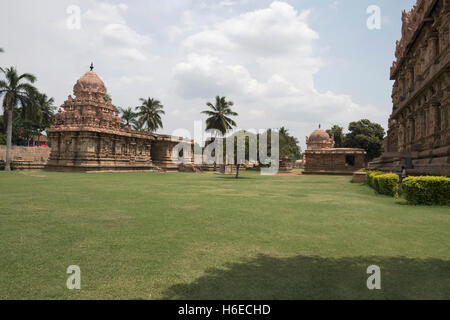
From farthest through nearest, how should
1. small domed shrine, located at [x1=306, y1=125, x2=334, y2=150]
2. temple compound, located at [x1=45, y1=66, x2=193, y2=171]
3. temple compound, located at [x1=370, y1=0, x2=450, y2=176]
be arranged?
small domed shrine, located at [x1=306, y1=125, x2=334, y2=150] → temple compound, located at [x1=45, y1=66, x2=193, y2=171] → temple compound, located at [x1=370, y1=0, x2=450, y2=176]

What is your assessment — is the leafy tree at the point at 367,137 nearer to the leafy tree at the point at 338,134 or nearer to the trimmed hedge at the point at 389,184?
the leafy tree at the point at 338,134

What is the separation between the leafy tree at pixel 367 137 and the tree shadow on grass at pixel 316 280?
5916 cm

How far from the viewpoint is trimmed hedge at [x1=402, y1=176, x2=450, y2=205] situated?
9.30 meters

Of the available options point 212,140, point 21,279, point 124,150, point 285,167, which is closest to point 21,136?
point 124,150

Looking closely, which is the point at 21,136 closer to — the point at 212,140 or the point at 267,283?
the point at 212,140

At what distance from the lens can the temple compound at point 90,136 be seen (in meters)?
30.5

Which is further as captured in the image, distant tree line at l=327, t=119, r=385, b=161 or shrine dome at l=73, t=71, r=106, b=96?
distant tree line at l=327, t=119, r=385, b=161

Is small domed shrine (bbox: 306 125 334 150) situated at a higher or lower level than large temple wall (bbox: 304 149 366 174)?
higher

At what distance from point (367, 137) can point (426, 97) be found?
142 ft

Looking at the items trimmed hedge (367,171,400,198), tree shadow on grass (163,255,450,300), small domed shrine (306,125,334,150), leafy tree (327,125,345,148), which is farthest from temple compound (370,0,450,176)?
leafy tree (327,125,345,148)

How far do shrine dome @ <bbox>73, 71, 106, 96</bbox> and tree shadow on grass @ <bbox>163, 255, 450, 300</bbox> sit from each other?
33526 mm

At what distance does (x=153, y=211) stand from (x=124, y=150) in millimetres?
28898

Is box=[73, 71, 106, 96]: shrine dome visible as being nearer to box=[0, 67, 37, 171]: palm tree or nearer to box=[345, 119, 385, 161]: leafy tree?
box=[0, 67, 37, 171]: palm tree
